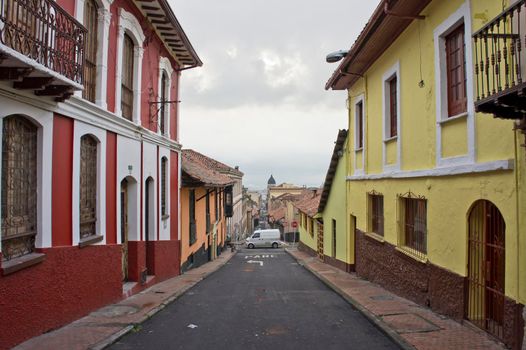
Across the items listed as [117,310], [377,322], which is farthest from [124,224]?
[377,322]

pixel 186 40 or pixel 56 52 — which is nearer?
pixel 56 52

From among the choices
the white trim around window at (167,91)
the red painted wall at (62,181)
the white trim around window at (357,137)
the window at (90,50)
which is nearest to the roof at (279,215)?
the white trim around window at (357,137)

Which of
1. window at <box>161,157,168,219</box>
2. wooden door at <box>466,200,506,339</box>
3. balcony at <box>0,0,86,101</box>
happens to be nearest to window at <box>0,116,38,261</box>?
balcony at <box>0,0,86,101</box>

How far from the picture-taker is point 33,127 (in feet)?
23.5

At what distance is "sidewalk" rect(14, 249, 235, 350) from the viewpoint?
6621mm

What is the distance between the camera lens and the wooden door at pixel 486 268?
6767 millimetres

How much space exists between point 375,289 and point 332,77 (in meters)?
7.09

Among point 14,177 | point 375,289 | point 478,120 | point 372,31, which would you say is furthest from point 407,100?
point 14,177

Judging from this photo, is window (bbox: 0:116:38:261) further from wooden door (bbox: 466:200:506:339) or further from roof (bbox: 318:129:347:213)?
roof (bbox: 318:129:347:213)

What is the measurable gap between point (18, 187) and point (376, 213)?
Answer: 32.0ft

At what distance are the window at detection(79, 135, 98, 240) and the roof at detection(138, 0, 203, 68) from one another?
166 inches

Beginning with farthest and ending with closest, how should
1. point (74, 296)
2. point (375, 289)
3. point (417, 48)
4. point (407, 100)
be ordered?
point (375, 289)
point (407, 100)
point (417, 48)
point (74, 296)

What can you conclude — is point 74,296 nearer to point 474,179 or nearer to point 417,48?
point 474,179

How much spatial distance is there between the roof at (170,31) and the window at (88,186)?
422 centimetres
